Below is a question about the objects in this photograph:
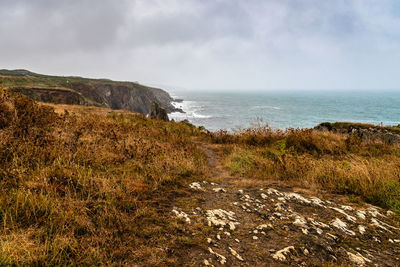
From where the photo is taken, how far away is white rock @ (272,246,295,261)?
2.23 metres

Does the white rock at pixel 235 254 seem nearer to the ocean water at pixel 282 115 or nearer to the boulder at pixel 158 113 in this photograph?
the ocean water at pixel 282 115

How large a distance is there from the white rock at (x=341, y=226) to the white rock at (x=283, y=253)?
1.11 m

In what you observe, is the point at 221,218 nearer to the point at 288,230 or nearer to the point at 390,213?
the point at 288,230

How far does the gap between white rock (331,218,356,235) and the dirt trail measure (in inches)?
0.6

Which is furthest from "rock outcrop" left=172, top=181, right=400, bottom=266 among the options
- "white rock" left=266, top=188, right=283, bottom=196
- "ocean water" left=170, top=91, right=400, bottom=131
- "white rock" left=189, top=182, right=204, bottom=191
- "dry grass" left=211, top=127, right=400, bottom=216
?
"ocean water" left=170, top=91, right=400, bottom=131

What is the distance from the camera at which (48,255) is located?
70.4 inches

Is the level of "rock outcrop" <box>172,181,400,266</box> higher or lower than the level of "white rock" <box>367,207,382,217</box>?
higher

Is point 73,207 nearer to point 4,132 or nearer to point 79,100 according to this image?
point 4,132

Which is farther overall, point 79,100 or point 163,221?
point 79,100

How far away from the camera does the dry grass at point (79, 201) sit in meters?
1.91

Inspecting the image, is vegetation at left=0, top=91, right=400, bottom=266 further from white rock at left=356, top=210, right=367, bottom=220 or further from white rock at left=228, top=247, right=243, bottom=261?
white rock at left=356, top=210, right=367, bottom=220

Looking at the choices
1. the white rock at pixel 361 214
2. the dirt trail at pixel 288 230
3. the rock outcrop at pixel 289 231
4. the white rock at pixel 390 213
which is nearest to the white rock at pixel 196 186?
the dirt trail at pixel 288 230

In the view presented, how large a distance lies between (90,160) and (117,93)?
84.8 metres

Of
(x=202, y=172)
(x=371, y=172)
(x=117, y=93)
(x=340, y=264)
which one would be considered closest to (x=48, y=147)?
(x=202, y=172)
